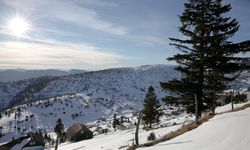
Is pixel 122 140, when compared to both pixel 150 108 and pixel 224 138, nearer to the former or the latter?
pixel 224 138

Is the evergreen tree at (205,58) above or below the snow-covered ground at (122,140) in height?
above

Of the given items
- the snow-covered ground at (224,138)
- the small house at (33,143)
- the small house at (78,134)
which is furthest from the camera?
the small house at (78,134)

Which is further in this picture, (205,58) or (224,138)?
(205,58)

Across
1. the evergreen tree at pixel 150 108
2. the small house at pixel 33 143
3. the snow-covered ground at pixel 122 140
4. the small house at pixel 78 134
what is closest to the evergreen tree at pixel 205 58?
the snow-covered ground at pixel 122 140

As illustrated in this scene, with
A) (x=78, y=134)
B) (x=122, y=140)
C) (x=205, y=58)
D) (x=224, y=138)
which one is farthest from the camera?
(x=78, y=134)

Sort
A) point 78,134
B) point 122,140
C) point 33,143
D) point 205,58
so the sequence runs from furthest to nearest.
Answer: point 78,134
point 33,143
point 122,140
point 205,58

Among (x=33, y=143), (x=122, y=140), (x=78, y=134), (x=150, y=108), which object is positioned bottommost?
(x=33, y=143)

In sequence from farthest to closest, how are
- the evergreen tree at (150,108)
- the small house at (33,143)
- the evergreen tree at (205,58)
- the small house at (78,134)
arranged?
the small house at (78,134) < the small house at (33,143) < the evergreen tree at (150,108) < the evergreen tree at (205,58)

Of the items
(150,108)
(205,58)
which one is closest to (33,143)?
Result: (150,108)

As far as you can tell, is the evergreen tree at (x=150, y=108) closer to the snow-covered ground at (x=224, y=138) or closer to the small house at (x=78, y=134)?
the small house at (x=78, y=134)

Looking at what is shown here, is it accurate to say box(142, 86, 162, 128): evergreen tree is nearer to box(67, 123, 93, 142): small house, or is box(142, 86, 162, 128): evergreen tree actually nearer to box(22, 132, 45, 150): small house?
box(22, 132, 45, 150): small house

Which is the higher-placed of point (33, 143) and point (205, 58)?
point (205, 58)

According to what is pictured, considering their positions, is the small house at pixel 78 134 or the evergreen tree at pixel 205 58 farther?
the small house at pixel 78 134

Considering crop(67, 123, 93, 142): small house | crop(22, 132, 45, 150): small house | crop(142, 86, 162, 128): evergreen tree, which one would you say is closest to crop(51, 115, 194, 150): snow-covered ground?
crop(142, 86, 162, 128): evergreen tree
